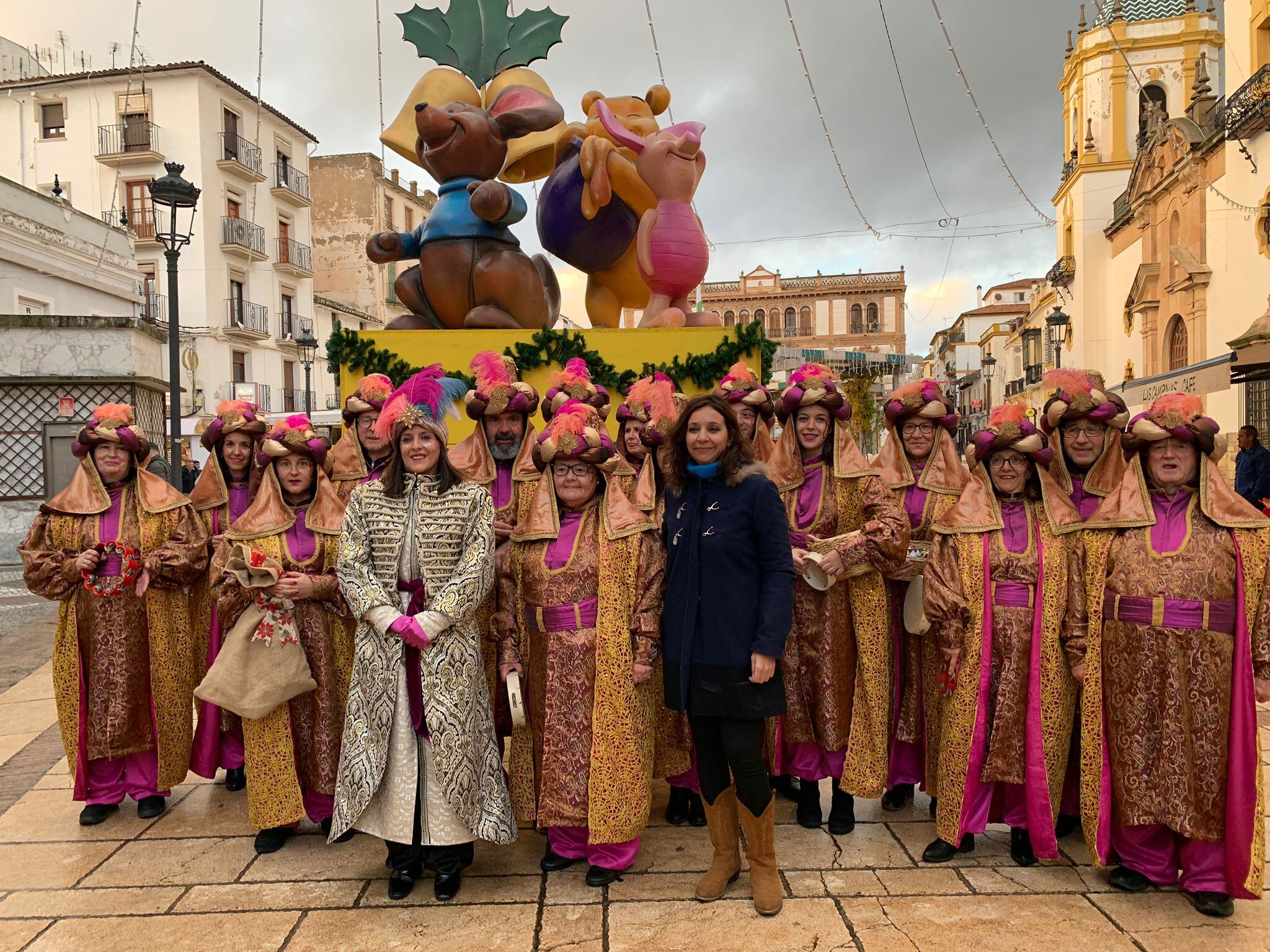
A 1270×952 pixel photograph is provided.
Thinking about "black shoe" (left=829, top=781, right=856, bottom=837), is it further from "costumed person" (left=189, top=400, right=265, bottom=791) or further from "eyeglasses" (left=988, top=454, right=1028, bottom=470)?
"costumed person" (left=189, top=400, right=265, bottom=791)

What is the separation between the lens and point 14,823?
431 cm

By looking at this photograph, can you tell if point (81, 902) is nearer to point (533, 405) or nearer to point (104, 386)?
point (533, 405)

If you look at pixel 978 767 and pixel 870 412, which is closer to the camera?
pixel 978 767

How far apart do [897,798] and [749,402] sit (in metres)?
2.03

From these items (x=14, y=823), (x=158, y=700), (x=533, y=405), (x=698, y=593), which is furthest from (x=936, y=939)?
(x=14, y=823)

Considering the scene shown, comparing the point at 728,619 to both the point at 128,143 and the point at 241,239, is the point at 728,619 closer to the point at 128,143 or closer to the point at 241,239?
the point at 241,239

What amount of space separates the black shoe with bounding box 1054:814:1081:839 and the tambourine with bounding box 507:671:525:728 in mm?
2371

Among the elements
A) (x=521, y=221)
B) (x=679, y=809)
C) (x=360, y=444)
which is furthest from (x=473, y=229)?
(x=679, y=809)

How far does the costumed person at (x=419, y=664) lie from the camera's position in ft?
11.0

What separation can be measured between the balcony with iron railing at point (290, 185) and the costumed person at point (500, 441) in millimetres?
26542

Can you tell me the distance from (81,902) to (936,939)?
3.19 metres

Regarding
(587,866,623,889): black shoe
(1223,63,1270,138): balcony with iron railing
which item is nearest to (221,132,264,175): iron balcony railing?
(1223,63,1270,138): balcony with iron railing

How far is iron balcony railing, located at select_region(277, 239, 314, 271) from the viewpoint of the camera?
28.0m

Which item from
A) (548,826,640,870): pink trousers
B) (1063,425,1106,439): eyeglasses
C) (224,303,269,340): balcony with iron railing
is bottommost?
(548,826,640,870): pink trousers
